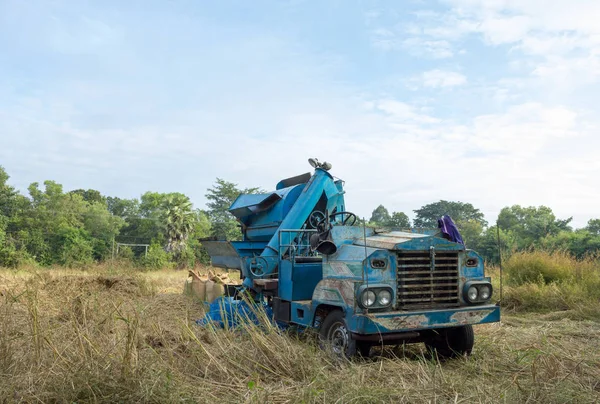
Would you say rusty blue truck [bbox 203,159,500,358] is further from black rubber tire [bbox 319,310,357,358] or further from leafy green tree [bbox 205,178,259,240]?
leafy green tree [bbox 205,178,259,240]

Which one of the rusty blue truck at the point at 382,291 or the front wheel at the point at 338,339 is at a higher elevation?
the rusty blue truck at the point at 382,291

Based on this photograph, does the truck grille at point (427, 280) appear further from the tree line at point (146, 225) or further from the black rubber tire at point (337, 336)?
the tree line at point (146, 225)

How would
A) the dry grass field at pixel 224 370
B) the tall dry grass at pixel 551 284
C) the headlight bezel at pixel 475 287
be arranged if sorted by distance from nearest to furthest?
1. the dry grass field at pixel 224 370
2. the headlight bezel at pixel 475 287
3. the tall dry grass at pixel 551 284

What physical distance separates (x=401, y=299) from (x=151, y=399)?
2.98 meters

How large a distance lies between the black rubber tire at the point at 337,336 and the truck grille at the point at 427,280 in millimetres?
655

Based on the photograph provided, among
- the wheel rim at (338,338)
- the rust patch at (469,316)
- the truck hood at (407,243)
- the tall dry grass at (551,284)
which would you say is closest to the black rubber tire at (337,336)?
the wheel rim at (338,338)

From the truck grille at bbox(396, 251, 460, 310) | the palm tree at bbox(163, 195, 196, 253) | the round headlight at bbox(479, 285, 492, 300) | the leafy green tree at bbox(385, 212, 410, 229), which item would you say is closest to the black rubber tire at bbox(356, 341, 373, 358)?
the truck grille at bbox(396, 251, 460, 310)

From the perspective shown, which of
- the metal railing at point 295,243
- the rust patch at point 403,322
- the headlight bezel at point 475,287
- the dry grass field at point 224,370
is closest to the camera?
the dry grass field at point 224,370

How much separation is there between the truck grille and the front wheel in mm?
628

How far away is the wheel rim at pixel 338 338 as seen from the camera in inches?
237

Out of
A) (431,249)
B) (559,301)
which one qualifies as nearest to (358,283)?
(431,249)

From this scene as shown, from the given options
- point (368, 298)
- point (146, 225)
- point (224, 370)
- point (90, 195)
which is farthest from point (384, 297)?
point (90, 195)

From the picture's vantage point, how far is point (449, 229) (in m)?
7.34

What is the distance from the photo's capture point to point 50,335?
510 centimetres
